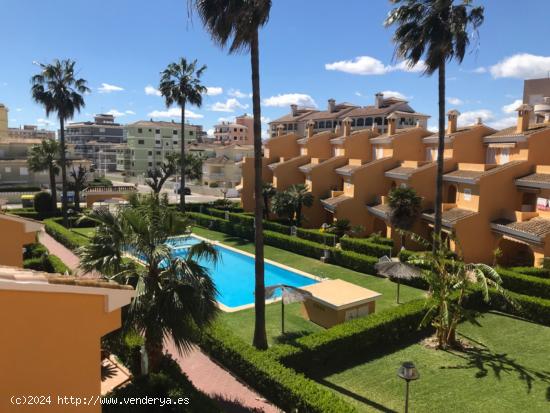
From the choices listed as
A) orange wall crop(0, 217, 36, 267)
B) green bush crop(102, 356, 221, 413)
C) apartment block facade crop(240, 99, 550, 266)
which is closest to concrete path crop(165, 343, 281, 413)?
green bush crop(102, 356, 221, 413)

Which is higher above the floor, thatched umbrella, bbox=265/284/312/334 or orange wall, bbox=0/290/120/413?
orange wall, bbox=0/290/120/413

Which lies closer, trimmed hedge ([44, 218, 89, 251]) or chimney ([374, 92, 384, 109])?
trimmed hedge ([44, 218, 89, 251])

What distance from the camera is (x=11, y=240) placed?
1376cm

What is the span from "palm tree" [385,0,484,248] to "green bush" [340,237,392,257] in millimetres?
6086

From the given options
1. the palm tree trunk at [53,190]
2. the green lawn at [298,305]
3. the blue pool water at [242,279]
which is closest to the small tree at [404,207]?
the green lawn at [298,305]

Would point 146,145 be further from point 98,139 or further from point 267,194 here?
point 267,194

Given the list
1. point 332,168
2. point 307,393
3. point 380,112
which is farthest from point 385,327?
point 380,112

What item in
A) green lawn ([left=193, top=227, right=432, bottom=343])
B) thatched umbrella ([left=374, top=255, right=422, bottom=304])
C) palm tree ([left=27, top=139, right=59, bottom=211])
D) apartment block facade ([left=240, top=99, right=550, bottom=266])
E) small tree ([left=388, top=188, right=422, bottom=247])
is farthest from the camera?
palm tree ([left=27, top=139, right=59, bottom=211])

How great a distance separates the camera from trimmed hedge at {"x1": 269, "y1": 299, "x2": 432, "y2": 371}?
13078mm

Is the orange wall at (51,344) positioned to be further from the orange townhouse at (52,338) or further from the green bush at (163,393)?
the green bush at (163,393)

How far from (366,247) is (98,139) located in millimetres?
121846

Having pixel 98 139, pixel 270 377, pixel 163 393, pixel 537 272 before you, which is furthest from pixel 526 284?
pixel 98 139

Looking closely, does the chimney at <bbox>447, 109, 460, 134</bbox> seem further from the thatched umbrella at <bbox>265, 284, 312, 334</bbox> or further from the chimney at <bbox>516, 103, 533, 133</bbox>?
the thatched umbrella at <bbox>265, 284, 312, 334</bbox>

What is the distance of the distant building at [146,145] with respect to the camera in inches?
3738
